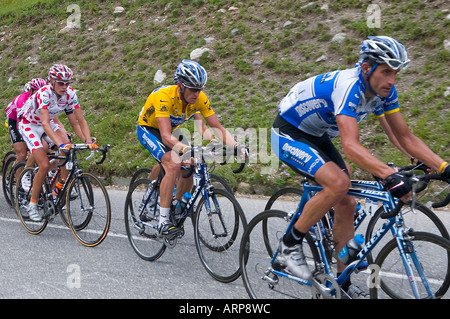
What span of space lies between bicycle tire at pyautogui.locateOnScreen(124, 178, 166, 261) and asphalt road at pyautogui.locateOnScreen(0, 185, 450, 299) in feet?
0.36

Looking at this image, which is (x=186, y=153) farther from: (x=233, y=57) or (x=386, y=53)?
(x=233, y=57)

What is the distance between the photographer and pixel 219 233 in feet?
17.3

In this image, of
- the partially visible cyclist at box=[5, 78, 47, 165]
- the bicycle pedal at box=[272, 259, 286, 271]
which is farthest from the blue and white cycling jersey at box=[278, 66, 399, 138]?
the partially visible cyclist at box=[5, 78, 47, 165]

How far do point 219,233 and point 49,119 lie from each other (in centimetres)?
326

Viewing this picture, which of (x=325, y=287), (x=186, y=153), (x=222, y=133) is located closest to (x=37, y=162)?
(x=222, y=133)

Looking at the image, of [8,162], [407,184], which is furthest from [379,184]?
[8,162]

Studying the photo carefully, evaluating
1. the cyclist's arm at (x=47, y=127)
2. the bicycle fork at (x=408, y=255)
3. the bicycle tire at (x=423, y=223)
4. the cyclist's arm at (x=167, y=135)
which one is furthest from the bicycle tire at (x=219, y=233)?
the cyclist's arm at (x=47, y=127)

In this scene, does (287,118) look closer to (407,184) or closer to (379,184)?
(379,184)

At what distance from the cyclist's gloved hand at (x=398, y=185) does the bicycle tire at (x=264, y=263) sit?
3.33ft

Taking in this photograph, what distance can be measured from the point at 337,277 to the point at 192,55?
39.4ft

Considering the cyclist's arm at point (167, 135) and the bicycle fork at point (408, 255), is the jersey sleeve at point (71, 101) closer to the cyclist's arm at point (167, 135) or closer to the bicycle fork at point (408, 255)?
the cyclist's arm at point (167, 135)

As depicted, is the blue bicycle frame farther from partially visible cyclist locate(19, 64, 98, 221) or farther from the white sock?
partially visible cyclist locate(19, 64, 98, 221)

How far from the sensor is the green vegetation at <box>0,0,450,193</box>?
10.3 m

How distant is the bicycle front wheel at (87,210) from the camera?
21.4 feet
